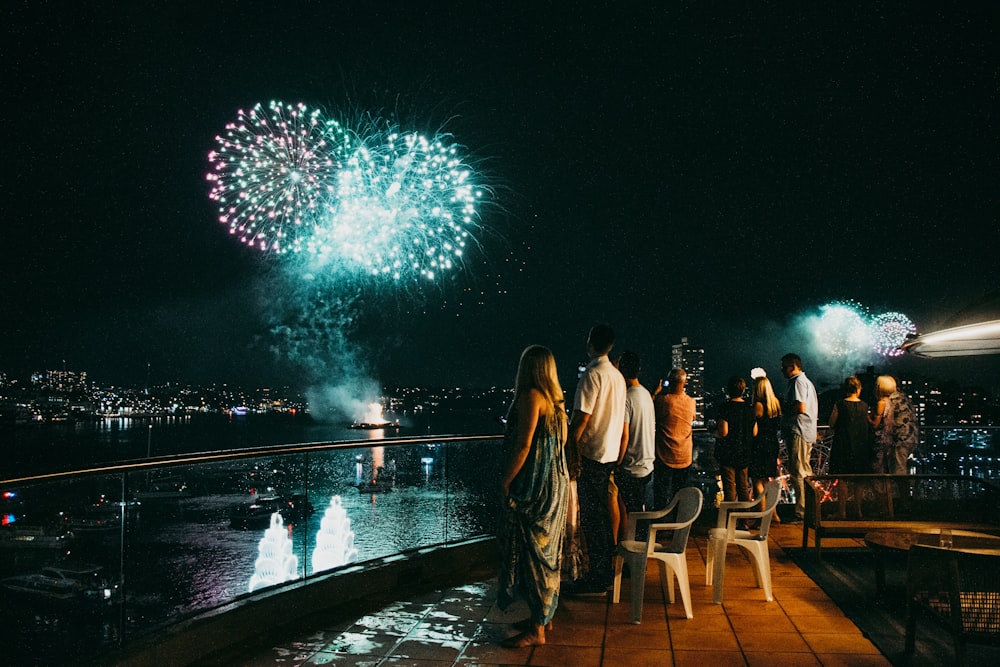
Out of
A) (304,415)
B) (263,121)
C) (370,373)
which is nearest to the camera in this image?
(263,121)

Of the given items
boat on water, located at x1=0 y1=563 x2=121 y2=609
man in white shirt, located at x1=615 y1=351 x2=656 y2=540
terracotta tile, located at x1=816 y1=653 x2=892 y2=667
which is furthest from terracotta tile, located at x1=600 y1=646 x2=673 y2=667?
boat on water, located at x1=0 y1=563 x2=121 y2=609

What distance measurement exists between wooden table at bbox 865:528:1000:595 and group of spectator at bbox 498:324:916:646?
1717mm

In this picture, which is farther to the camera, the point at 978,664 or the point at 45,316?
the point at 45,316

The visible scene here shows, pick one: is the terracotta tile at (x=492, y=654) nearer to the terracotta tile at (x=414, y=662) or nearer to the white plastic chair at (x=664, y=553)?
the terracotta tile at (x=414, y=662)

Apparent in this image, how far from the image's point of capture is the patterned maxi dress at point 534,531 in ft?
13.5

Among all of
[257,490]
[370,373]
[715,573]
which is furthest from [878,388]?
[370,373]

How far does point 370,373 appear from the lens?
128 m

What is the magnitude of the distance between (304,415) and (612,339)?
179653 millimetres

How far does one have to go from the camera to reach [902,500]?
6.39 m

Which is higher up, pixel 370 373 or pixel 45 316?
pixel 45 316

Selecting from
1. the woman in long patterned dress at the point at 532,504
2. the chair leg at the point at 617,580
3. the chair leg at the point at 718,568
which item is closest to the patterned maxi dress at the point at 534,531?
the woman in long patterned dress at the point at 532,504

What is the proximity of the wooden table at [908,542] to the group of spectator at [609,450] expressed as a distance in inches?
67.6

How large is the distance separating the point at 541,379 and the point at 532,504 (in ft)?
2.41

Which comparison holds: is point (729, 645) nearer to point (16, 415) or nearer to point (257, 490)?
point (257, 490)
